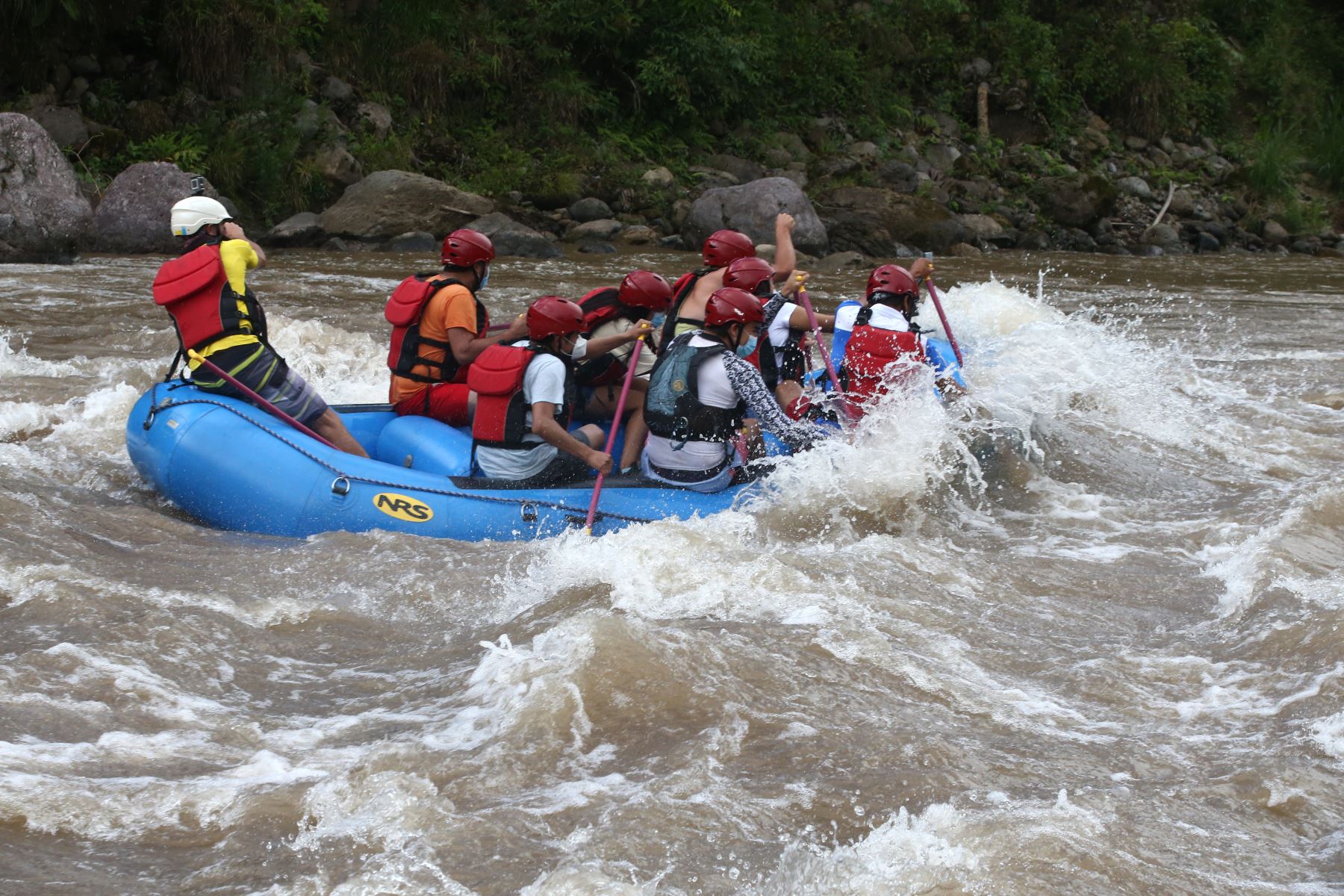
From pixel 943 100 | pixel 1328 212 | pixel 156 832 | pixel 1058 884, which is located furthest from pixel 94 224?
pixel 1328 212

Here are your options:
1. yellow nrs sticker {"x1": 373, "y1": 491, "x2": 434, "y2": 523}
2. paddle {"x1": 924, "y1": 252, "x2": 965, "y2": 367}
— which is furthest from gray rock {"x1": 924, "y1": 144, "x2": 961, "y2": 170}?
yellow nrs sticker {"x1": 373, "y1": 491, "x2": 434, "y2": 523}

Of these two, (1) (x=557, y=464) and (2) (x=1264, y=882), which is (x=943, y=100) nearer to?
(1) (x=557, y=464)

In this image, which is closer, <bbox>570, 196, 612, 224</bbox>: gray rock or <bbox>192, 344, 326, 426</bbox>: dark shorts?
<bbox>192, 344, 326, 426</bbox>: dark shorts

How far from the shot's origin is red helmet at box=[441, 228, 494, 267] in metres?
6.53

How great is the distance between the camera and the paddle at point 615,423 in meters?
5.91

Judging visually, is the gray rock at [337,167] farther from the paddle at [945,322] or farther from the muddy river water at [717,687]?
the paddle at [945,322]

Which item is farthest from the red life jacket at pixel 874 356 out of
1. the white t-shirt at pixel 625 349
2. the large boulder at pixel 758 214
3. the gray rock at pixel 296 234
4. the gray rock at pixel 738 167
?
the gray rock at pixel 738 167

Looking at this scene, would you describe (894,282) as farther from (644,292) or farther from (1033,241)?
(1033,241)

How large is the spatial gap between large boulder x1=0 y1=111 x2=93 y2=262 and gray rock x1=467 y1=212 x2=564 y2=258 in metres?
4.84

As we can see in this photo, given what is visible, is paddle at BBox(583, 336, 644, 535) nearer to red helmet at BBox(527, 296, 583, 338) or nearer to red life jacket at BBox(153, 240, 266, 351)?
red helmet at BBox(527, 296, 583, 338)

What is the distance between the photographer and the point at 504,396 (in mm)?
5973

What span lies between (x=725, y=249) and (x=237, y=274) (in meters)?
2.50

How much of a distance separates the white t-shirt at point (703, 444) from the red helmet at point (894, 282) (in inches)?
59.4

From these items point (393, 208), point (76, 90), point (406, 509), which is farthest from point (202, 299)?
point (76, 90)
